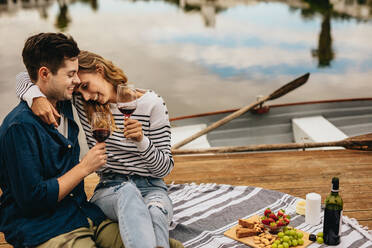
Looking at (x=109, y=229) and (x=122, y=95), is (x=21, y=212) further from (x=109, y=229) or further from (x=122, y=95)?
(x=122, y=95)

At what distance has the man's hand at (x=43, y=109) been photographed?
179 cm

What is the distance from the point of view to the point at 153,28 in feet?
78.7

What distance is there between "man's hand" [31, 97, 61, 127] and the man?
29mm

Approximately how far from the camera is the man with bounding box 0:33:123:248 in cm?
173

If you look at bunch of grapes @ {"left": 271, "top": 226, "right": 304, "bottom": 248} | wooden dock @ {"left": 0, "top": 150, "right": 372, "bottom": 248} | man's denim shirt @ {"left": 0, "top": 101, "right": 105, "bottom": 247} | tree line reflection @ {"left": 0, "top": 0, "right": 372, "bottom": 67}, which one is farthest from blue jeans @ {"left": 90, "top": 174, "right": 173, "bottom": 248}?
tree line reflection @ {"left": 0, "top": 0, "right": 372, "bottom": 67}

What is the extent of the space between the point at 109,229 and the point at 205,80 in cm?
1515

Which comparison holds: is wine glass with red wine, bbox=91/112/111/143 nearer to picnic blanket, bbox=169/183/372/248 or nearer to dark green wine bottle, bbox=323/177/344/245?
picnic blanket, bbox=169/183/372/248

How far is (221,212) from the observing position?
272 cm

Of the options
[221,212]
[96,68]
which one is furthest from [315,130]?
[96,68]

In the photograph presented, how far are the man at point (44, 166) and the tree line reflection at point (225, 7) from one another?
13.9 m

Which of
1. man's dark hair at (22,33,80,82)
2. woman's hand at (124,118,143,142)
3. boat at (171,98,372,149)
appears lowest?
boat at (171,98,372,149)

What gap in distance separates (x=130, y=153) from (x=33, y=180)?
62 cm

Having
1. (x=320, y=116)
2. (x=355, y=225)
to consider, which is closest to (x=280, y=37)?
(x=320, y=116)

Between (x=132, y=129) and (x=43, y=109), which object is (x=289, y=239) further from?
(x=43, y=109)
